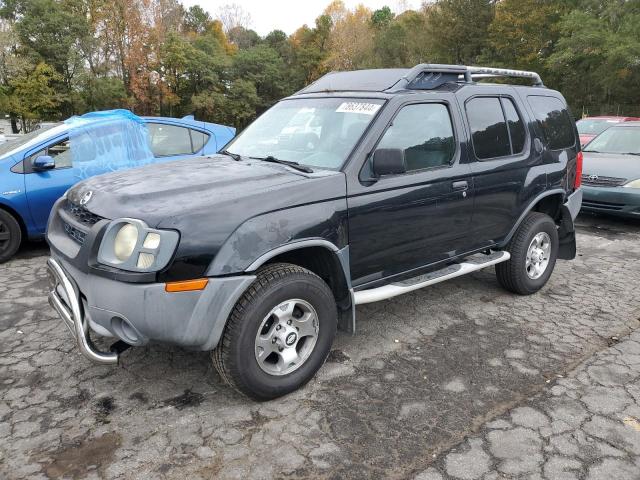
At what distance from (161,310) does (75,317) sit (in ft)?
2.06

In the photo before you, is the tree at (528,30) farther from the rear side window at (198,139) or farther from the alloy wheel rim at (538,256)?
the alloy wheel rim at (538,256)

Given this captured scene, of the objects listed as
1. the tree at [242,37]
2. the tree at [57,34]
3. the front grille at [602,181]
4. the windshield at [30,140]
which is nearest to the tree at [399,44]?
the tree at [57,34]

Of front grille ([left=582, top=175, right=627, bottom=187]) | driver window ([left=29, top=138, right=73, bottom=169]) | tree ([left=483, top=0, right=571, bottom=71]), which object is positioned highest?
tree ([left=483, top=0, right=571, bottom=71])

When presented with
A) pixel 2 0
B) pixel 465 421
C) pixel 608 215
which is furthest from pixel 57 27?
pixel 465 421

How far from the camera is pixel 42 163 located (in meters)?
5.74

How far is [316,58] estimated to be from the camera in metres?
60.5

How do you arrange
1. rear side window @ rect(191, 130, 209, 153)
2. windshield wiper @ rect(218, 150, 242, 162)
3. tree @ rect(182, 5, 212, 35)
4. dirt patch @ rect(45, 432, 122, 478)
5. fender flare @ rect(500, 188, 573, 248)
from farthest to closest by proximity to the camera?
tree @ rect(182, 5, 212, 35) → rear side window @ rect(191, 130, 209, 153) → fender flare @ rect(500, 188, 573, 248) → windshield wiper @ rect(218, 150, 242, 162) → dirt patch @ rect(45, 432, 122, 478)

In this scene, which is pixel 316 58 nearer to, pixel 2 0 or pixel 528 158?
pixel 2 0

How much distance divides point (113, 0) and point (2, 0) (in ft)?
44.9

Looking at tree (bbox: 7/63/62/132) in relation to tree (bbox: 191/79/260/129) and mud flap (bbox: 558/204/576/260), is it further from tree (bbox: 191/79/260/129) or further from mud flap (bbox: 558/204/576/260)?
mud flap (bbox: 558/204/576/260)

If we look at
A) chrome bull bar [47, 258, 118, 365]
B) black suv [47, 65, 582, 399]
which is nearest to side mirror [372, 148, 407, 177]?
black suv [47, 65, 582, 399]

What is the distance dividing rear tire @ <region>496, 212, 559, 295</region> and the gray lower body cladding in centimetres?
288

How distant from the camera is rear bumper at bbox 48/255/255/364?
2.68 metres

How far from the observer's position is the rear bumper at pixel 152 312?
2680mm
